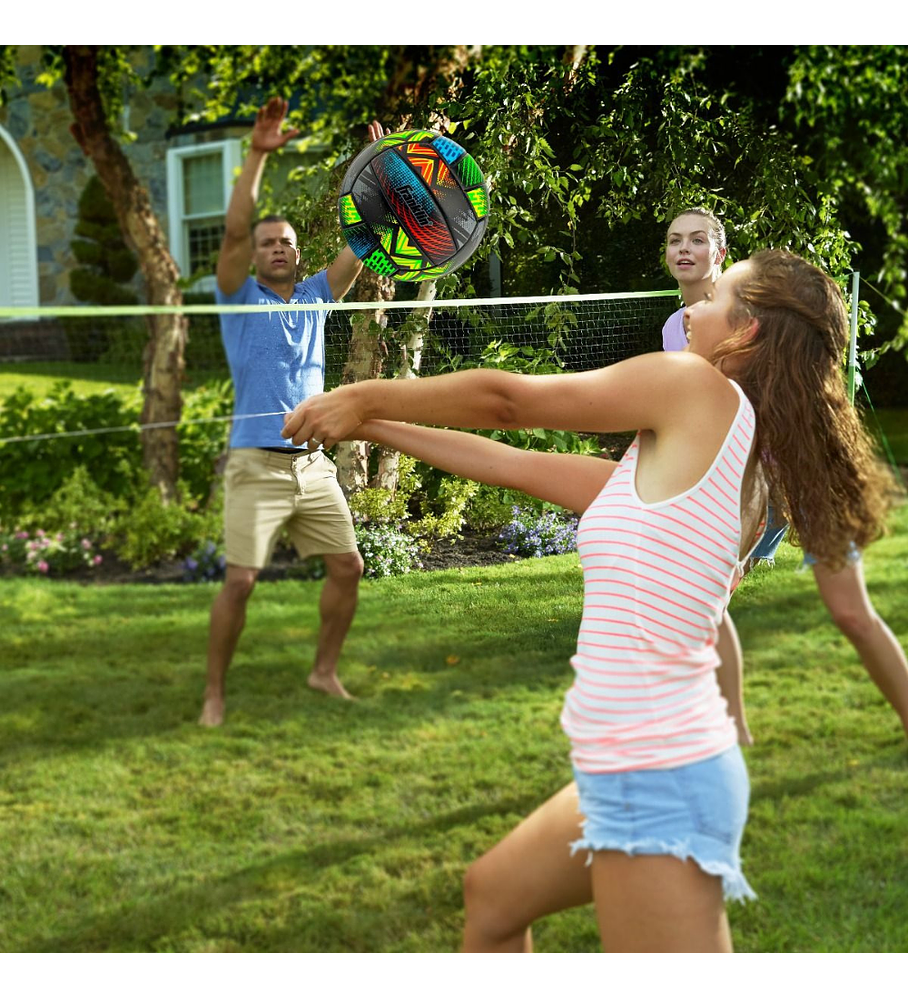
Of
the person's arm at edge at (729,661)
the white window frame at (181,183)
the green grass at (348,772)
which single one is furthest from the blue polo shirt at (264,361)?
the white window frame at (181,183)

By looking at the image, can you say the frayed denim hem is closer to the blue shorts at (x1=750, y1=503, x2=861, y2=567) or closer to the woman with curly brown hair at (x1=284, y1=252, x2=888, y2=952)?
the woman with curly brown hair at (x1=284, y1=252, x2=888, y2=952)

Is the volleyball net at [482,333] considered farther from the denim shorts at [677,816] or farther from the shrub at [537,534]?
the denim shorts at [677,816]

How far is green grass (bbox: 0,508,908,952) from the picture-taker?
273 cm

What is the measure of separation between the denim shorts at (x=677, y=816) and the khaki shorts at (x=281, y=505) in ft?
3.00

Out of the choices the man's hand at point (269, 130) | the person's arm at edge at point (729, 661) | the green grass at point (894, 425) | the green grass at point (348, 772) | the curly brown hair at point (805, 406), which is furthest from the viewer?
the green grass at point (894, 425)

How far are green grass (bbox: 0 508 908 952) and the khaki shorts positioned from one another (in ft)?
0.49

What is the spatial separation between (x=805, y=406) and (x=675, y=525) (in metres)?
0.25

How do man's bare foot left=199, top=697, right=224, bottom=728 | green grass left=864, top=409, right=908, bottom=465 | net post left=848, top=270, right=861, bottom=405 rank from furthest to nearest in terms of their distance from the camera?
man's bare foot left=199, top=697, right=224, bottom=728 < green grass left=864, top=409, right=908, bottom=465 < net post left=848, top=270, right=861, bottom=405

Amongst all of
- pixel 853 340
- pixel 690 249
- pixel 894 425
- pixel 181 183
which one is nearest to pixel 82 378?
pixel 690 249

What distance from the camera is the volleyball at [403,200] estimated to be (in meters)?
2.07

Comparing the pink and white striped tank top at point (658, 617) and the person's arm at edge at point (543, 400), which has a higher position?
the person's arm at edge at point (543, 400)

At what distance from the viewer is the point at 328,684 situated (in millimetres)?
3529

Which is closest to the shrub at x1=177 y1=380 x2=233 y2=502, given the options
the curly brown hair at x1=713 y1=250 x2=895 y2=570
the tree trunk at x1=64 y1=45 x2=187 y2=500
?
the tree trunk at x1=64 y1=45 x2=187 y2=500
